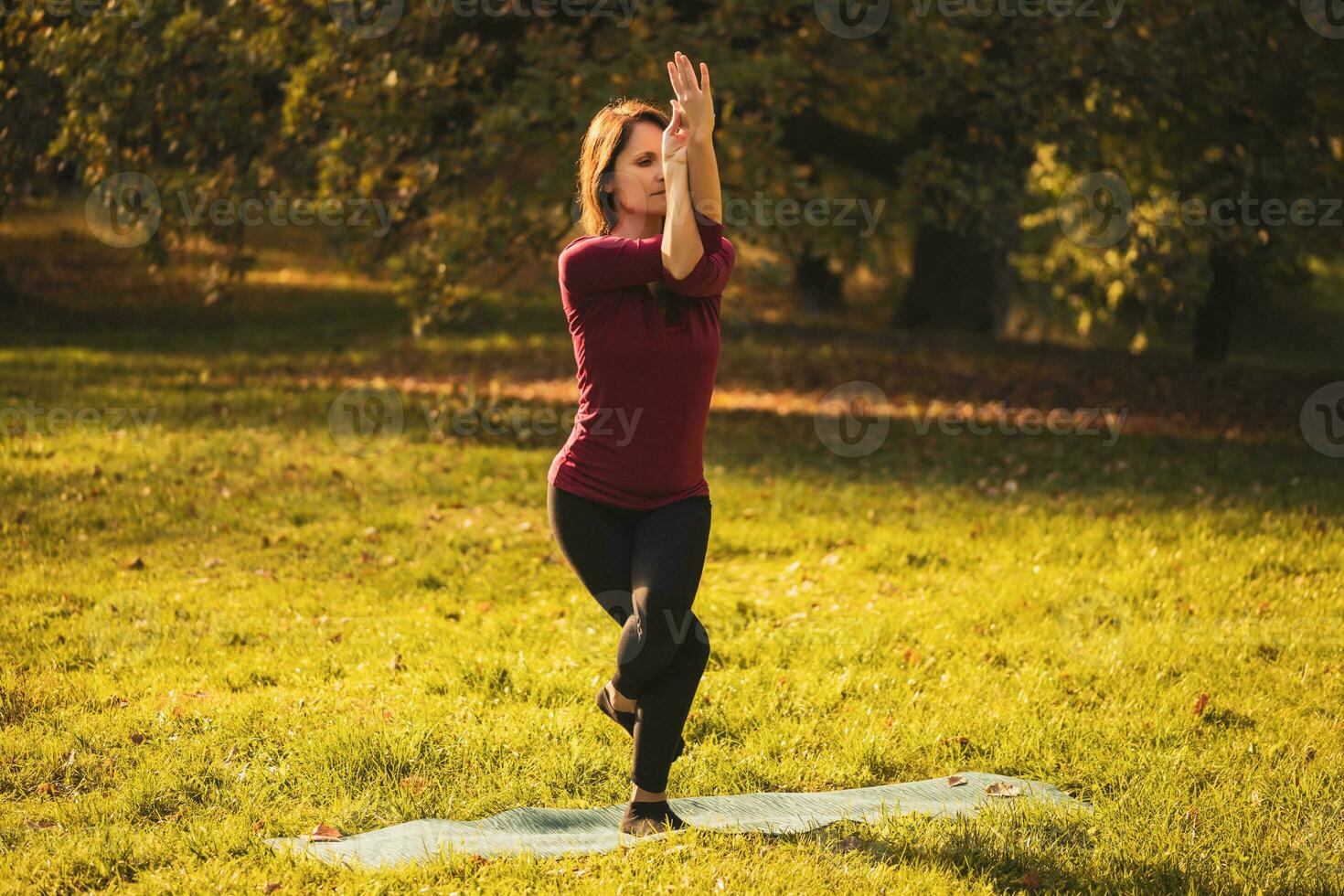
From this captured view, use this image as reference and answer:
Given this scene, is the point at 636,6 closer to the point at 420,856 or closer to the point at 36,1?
the point at 36,1

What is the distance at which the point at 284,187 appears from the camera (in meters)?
13.5

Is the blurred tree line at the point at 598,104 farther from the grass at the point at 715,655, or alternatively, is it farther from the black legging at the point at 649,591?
the black legging at the point at 649,591

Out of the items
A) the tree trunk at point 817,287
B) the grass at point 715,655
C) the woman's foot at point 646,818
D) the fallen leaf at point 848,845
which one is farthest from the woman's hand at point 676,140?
the tree trunk at point 817,287

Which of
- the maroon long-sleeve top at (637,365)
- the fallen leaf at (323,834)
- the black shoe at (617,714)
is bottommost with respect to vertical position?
the fallen leaf at (323,834)

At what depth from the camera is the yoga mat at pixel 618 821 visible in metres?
4.28

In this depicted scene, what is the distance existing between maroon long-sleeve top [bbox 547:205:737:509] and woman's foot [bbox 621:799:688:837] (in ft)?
3.41

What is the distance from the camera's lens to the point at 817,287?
27.0m

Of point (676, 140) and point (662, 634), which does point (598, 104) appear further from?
point (662, 634)

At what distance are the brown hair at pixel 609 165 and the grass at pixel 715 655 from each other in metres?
1.83

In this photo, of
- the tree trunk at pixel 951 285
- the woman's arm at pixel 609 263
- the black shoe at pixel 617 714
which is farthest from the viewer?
the tree trunk at pixel 951 285

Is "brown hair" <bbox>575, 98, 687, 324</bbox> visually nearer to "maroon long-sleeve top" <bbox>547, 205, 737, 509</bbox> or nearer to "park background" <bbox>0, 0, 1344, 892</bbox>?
"maroon long-sleeve top" <bbox>547, 205, 737, 509</bbox>

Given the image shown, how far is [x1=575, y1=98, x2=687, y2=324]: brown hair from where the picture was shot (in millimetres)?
3963

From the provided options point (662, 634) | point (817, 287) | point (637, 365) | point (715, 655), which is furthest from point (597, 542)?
point (817, 287)

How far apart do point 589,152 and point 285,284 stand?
22.5 m
